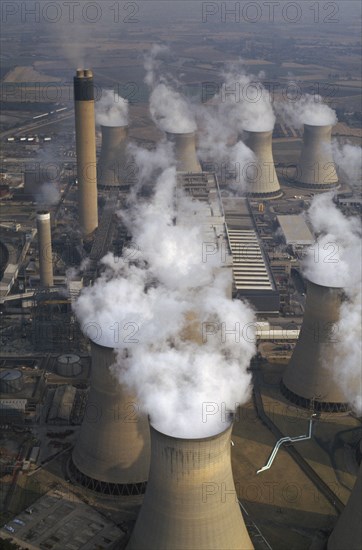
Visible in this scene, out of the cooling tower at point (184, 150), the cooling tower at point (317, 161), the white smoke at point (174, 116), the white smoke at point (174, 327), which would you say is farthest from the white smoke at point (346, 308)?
the white smoke at point (174, 116)

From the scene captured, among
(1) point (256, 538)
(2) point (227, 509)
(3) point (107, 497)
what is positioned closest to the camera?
(2) point (227, 509)

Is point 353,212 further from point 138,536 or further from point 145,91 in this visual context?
point 145,91

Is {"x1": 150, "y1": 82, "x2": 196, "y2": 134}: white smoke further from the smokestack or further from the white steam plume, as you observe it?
the smokestack

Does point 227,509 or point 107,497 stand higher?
point 227,509

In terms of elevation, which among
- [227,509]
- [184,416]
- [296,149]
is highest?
[184,416]

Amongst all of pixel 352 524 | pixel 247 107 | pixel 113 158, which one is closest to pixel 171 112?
pixel 247 107

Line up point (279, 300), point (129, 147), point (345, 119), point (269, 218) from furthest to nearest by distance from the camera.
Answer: point (345, 119) → point (129, 147) → point (269, 218) → point (279, 300)

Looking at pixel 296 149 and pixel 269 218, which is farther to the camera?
pixel 296 149

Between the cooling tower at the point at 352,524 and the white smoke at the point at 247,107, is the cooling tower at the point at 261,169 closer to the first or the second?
the white smoke at the point at 247,107

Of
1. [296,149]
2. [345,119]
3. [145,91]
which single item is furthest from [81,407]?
[145,91]
